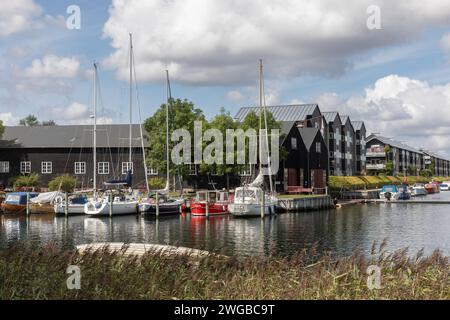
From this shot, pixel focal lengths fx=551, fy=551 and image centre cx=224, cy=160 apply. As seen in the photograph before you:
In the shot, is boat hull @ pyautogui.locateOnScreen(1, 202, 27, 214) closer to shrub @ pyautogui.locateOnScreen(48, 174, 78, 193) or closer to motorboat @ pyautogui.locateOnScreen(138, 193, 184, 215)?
shrub @ pyautogui.locateOnScreen(48, 174, 78, 193)

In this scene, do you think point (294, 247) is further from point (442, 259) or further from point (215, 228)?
point (442, 259)

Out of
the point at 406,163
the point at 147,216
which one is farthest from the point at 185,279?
the point at 406,163

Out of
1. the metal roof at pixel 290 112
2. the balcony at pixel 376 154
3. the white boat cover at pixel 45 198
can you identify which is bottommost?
the white boat cover at pixel 45 198

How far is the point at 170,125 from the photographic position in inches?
2842

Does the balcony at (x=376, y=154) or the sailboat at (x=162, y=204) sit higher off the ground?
the balcony at (x=376, y=154)

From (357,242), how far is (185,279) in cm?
2548

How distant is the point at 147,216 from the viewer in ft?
184

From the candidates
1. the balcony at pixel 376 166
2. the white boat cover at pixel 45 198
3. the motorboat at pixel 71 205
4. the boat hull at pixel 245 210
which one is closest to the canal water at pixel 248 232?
the boat hull at pixel 245 210

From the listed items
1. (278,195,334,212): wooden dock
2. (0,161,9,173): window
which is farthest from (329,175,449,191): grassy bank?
(0,161,9,173): window

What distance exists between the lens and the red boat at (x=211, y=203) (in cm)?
5631

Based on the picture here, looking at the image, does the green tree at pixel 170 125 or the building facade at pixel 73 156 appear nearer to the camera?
the green tree at pixel 170 125

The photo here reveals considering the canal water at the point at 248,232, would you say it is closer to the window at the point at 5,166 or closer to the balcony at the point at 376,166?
the window at the point at 5,166

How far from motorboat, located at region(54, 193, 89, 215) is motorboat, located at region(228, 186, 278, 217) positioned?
15683mm

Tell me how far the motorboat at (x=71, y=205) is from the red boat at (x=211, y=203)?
38.4 ft
